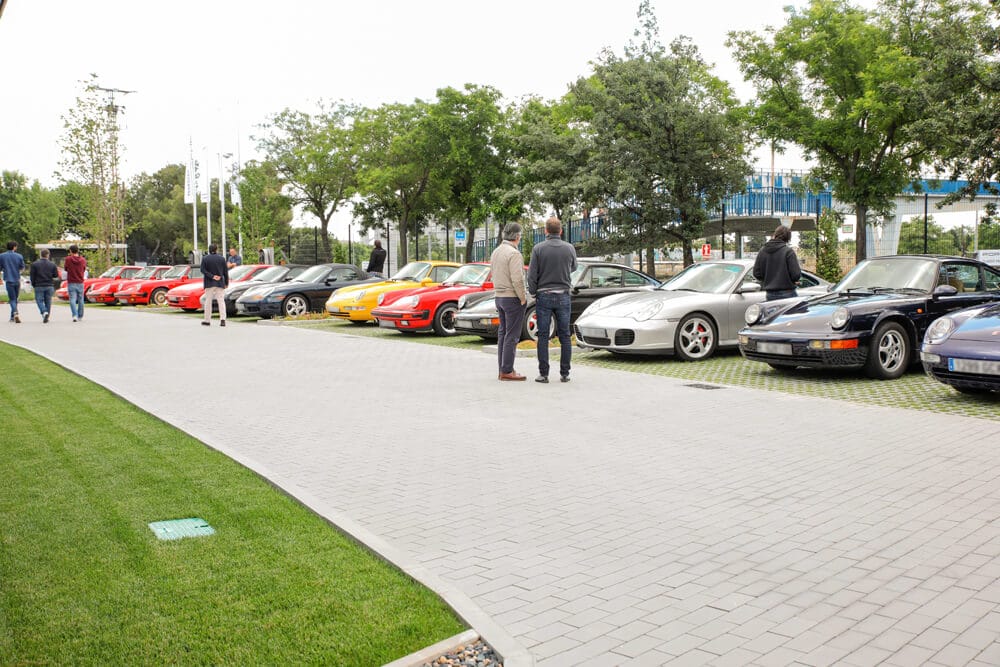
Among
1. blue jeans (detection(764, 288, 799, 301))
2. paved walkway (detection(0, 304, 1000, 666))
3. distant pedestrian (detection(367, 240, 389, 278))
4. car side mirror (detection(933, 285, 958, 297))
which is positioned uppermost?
distant pedestrian (detection(367, 240, 389, 278))

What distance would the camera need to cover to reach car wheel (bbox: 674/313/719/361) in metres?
12.1

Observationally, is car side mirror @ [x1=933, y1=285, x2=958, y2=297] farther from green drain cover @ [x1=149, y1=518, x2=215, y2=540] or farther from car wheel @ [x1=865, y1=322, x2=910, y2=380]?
green drain cover @ [x1=149, y1=518, x2=215, y2=540]

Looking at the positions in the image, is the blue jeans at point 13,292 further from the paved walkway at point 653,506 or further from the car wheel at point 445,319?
the paved walkway at point 653,506

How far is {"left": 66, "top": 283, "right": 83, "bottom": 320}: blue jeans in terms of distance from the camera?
72.9 ft

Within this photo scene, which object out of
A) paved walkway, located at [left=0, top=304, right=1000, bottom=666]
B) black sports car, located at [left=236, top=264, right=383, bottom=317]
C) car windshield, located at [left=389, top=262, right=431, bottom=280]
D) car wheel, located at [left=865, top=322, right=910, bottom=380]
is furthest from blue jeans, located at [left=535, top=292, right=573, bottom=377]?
black sports car, located at [left=236, top=264, right=383, bottom=317]

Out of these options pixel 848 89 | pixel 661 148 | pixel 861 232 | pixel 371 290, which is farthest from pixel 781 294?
pixel 848 89

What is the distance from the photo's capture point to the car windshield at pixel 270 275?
79.9 feet

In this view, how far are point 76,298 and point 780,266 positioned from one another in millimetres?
18479

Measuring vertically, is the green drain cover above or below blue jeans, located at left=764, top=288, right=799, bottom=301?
below

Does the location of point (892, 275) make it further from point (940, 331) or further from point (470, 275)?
point (470, 275)

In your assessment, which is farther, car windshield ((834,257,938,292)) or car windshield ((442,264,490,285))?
car windshield ((442,264,490,285))

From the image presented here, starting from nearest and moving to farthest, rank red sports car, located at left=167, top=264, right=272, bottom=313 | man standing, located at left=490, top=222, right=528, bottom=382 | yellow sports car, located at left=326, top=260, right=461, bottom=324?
man standing, located at left=490, top=222, right=528, bottom=382
yellow sports car, located at left=326, top=260, right=461, bottom=324
red sports car, located at left=167, top=264, right=272, bottom=313

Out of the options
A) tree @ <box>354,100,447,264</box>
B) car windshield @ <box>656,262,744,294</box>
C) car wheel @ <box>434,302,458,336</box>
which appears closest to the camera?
car windshield @ <box>656,262,744,294</box>

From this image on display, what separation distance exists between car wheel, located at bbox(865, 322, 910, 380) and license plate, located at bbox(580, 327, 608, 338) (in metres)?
3.54
